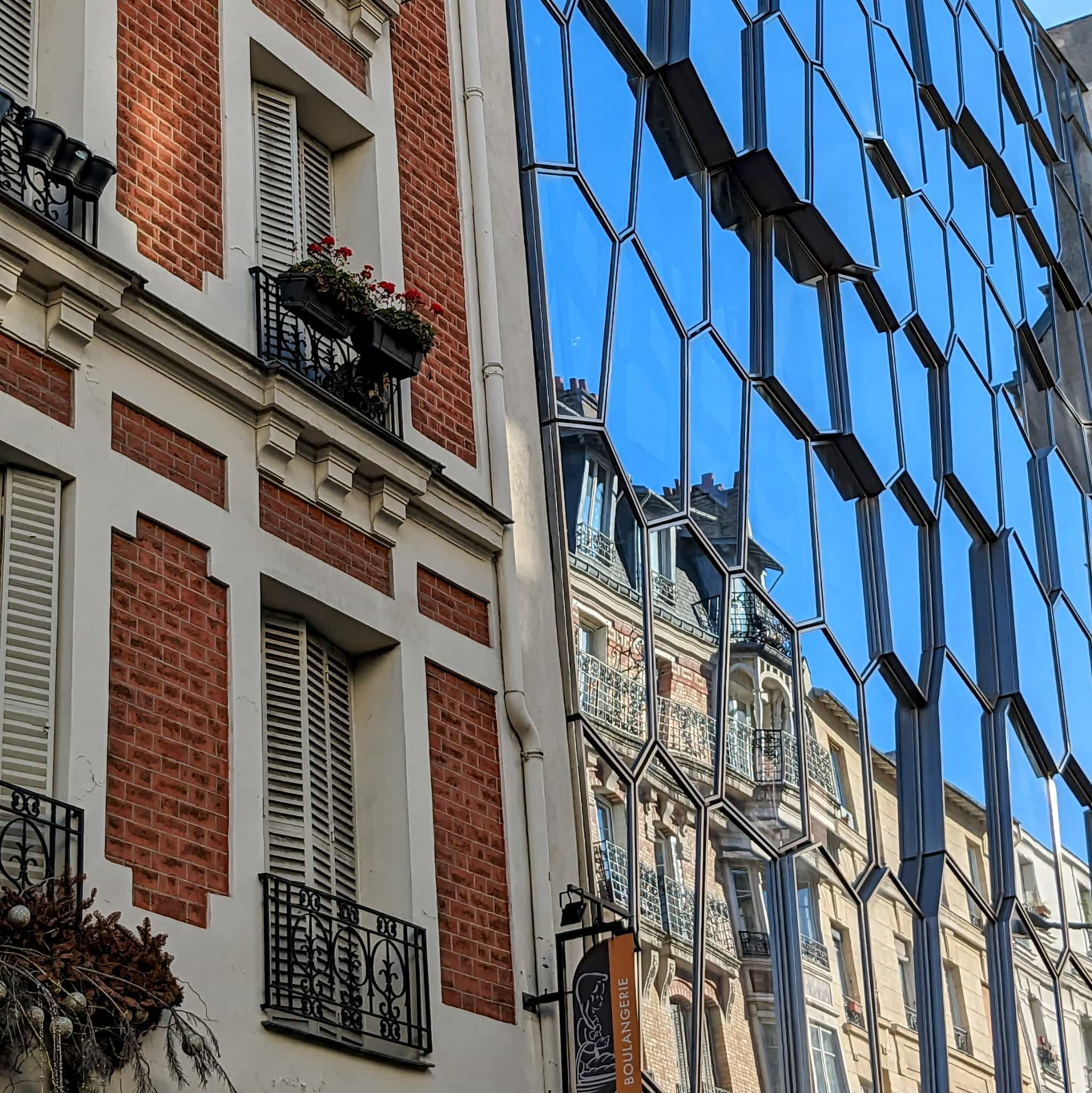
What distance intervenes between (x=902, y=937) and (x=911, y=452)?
4489mm

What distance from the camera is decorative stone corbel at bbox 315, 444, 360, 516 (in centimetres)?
916

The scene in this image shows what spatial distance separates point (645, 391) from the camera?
12.6 meters

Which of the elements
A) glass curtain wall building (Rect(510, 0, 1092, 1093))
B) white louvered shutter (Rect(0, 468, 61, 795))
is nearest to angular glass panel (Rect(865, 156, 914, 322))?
glass curtain wall building (Rect(510, 0, 1092, 1093))

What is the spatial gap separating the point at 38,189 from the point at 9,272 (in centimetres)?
62

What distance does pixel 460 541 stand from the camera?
10109 mm

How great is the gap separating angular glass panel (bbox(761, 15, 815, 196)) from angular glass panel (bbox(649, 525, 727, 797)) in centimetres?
437

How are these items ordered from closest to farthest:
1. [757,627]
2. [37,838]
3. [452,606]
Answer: [37,838]
[452,606]
[757,627]

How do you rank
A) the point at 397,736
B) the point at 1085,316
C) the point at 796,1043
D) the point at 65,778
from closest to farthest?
1. the point at 65,778
2. the point at 397,736
3. the point at 796,1043
4. the point at 1085,316

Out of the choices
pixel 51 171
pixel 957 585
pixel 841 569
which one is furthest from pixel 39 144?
pixel 957 585

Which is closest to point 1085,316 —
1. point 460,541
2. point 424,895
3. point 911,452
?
point 911,452

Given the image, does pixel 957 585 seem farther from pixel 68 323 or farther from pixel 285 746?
pixel 68 323

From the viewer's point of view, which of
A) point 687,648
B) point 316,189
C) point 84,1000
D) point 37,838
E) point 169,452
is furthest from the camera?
point 687,648

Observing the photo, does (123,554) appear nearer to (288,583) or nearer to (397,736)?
(288,583)

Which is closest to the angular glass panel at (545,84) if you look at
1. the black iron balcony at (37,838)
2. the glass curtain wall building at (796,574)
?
the glass curtain wall building at (796,574)
